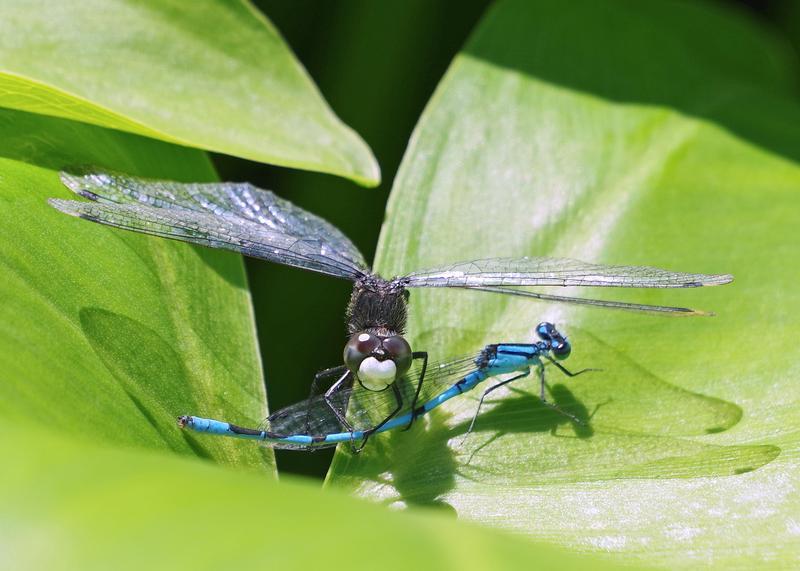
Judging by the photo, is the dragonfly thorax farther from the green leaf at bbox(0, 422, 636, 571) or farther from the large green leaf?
the green leaf at bbox(0, 422, 636, 571)

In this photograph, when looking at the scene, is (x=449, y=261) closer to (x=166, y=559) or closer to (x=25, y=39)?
(x=25, y=39)

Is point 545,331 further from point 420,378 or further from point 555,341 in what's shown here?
point 420,378

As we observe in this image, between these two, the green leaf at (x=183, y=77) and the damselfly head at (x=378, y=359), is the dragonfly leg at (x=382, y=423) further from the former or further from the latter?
the green leaf at (x=183, y=77)

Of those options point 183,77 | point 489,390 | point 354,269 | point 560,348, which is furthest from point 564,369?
point 183,77

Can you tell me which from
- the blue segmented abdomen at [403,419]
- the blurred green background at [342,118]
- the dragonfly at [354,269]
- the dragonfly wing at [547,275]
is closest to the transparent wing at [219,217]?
the dragonfly at [354,269]

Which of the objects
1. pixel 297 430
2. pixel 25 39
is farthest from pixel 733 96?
pixel 25 39

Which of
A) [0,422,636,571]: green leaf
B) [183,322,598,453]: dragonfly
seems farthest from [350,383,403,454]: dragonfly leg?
[0,422,636,571]: green leaf
